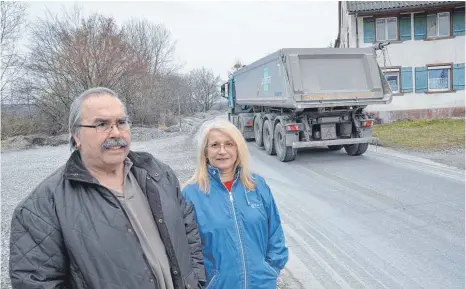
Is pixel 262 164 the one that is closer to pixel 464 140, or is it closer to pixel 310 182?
pixel 310 182

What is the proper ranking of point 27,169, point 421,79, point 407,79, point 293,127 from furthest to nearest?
point 407,79, point 421,79, point 27,169, point 293,127

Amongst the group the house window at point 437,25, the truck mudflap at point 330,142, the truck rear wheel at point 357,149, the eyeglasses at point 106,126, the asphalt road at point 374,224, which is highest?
the house window at point 437,25

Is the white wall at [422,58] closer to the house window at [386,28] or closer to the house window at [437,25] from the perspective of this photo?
the house window at [437,25]

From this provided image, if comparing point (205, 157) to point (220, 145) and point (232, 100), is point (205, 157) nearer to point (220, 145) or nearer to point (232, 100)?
point (220, 145)

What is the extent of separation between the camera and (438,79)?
1941 centimetres

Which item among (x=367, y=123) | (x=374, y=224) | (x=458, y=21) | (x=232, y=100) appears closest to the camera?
(x=374, y=224)

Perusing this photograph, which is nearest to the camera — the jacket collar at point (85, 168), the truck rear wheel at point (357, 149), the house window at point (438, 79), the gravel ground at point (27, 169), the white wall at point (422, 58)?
the jacket collar at point (85, 168)

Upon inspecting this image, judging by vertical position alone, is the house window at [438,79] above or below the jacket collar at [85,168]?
above

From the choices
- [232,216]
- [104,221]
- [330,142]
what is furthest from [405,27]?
[104,221]

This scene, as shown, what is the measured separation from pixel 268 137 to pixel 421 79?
11.9 meters

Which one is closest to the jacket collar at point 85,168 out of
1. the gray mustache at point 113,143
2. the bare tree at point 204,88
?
the gray mustache at point 113,143

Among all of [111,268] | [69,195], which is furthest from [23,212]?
[111,268]

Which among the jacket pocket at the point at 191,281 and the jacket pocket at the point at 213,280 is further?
the jacket pocket at the point at 213,280

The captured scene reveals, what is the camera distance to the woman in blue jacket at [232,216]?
2240 millimetres
